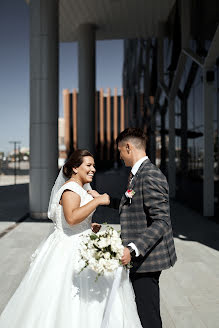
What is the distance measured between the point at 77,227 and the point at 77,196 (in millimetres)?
369

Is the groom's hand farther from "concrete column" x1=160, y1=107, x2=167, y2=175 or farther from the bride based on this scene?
"concrete column" x1=160, y1=107, x2=167, y2=175

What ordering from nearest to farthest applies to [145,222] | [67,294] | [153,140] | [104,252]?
[104,252], [145,222], [67,294], [153,140]

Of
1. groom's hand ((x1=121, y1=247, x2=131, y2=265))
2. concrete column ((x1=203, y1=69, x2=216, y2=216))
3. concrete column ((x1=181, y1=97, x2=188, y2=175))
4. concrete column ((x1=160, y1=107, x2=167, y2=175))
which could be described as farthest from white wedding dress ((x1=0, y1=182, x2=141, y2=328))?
concrete column ((x1=160, y1=107, x2=167, y2=175))

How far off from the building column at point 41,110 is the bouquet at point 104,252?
9.26 m

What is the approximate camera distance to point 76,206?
290 centimetres

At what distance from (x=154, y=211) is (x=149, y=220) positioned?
0.18 meters

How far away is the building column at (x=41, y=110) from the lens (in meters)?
11.4

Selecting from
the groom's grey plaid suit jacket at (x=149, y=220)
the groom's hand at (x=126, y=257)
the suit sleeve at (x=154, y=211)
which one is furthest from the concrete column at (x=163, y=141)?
the groom's hand at (x=126, y=257)

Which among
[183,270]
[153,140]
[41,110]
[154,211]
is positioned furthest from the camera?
[153,140]

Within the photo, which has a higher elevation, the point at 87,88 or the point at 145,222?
the point at 87,88

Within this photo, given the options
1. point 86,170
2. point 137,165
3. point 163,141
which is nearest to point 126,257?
point 137,165

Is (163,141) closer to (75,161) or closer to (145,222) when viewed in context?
(75,161)

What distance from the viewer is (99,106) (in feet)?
277

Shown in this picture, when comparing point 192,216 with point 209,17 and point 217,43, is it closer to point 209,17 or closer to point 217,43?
point 217,43
